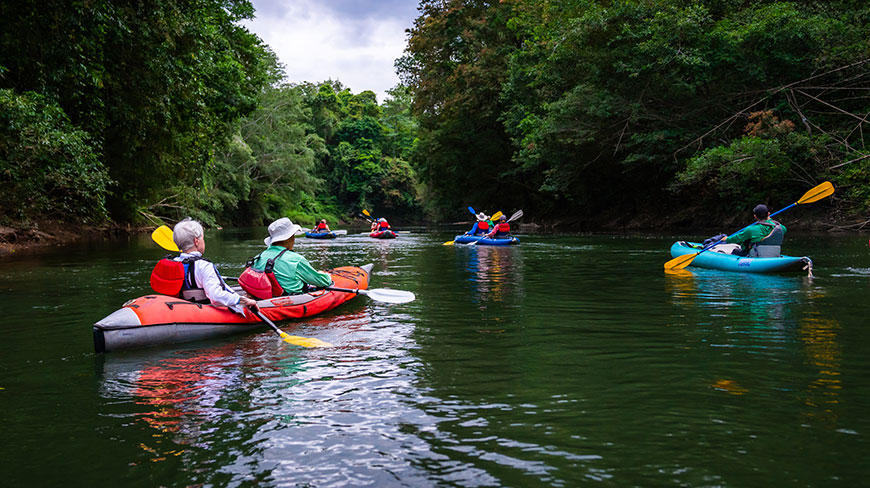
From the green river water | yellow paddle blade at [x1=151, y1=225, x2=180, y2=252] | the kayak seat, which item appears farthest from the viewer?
the kayak seat

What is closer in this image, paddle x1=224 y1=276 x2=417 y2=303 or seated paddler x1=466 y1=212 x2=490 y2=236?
paddle x1=224 y1=276 x2=417 y2=303

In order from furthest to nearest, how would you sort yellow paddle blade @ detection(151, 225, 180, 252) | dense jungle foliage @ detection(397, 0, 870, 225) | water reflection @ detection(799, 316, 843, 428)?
dense jungle foliage @ detection(397, 0, 870, 225), yellow paddle blade @ detection(151, 225, 180, 252), water reflection @ detection(799, 316, 843, 428)

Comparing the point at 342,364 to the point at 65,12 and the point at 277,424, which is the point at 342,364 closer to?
the point at 277,424

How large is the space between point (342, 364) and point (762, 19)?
59.9 ft

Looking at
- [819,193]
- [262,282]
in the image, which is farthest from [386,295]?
[819,193]

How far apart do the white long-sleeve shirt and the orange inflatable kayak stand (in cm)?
10

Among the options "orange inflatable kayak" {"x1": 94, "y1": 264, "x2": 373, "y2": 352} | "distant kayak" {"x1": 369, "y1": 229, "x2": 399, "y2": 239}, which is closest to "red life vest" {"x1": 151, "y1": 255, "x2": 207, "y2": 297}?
"orange inflatable kayak" {"x1": 94, "y1": 264, "x2": 373, "y2": 352}

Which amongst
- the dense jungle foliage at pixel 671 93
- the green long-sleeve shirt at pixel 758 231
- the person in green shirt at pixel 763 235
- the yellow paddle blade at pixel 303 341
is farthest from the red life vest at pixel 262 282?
the dense jungle foliage at pixel 671 93

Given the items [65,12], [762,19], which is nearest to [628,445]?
[65,12]

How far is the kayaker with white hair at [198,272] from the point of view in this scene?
5.59 m

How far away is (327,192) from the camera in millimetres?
60375

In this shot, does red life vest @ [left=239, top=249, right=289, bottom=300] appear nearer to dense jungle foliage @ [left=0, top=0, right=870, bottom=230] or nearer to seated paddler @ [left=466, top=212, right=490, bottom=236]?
dense jungle foliage @ [left=0, top=0, right=870, bottom=230]

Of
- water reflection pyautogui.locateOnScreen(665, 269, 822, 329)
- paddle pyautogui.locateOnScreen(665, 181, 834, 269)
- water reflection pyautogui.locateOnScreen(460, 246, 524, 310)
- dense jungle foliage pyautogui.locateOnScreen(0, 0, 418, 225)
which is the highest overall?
dense jungle foliage pyautogui.locateOnScreen(0, 0, 418, 225)

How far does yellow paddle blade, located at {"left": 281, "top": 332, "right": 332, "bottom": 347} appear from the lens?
5.44m
